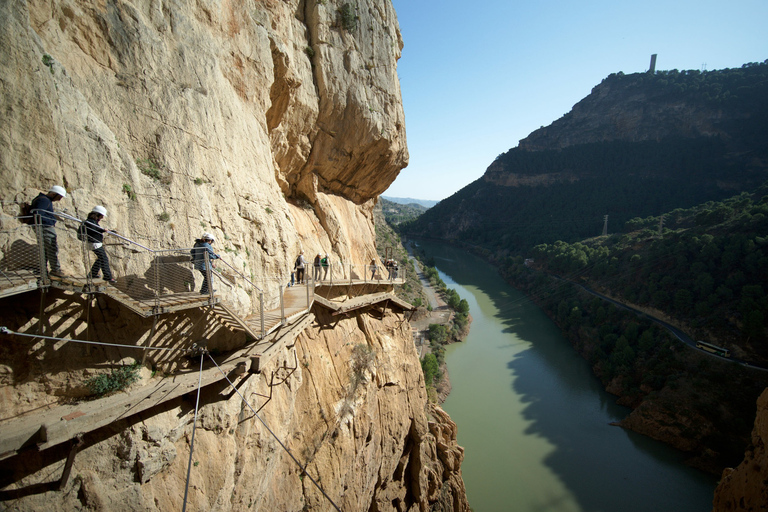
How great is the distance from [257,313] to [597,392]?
32.5 meters

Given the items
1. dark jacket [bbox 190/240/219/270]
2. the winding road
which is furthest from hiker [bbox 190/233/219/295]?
the winding road

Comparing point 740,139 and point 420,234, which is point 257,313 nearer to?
point 740,139

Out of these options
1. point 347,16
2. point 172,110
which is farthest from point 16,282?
point 347,16

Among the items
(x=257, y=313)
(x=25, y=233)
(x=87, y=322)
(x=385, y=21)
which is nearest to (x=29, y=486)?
(x=87, y=322)

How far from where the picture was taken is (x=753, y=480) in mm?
8977

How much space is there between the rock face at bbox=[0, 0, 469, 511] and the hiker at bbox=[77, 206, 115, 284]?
21 cm

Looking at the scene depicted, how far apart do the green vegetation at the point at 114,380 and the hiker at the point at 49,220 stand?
4.33ft

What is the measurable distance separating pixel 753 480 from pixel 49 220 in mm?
15436

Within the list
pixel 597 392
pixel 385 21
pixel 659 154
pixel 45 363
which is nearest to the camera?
pixel 45 363

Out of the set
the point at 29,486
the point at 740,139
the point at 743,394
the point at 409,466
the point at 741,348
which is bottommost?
the point at 743,394

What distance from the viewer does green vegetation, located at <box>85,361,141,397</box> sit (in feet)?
13.8

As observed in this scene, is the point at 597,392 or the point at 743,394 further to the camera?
the point at 597,392

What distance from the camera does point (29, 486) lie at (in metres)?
3.40

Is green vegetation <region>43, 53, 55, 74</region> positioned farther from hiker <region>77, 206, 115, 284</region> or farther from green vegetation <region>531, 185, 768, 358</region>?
green vegetation <region>531, 185, 768, 358</region>
